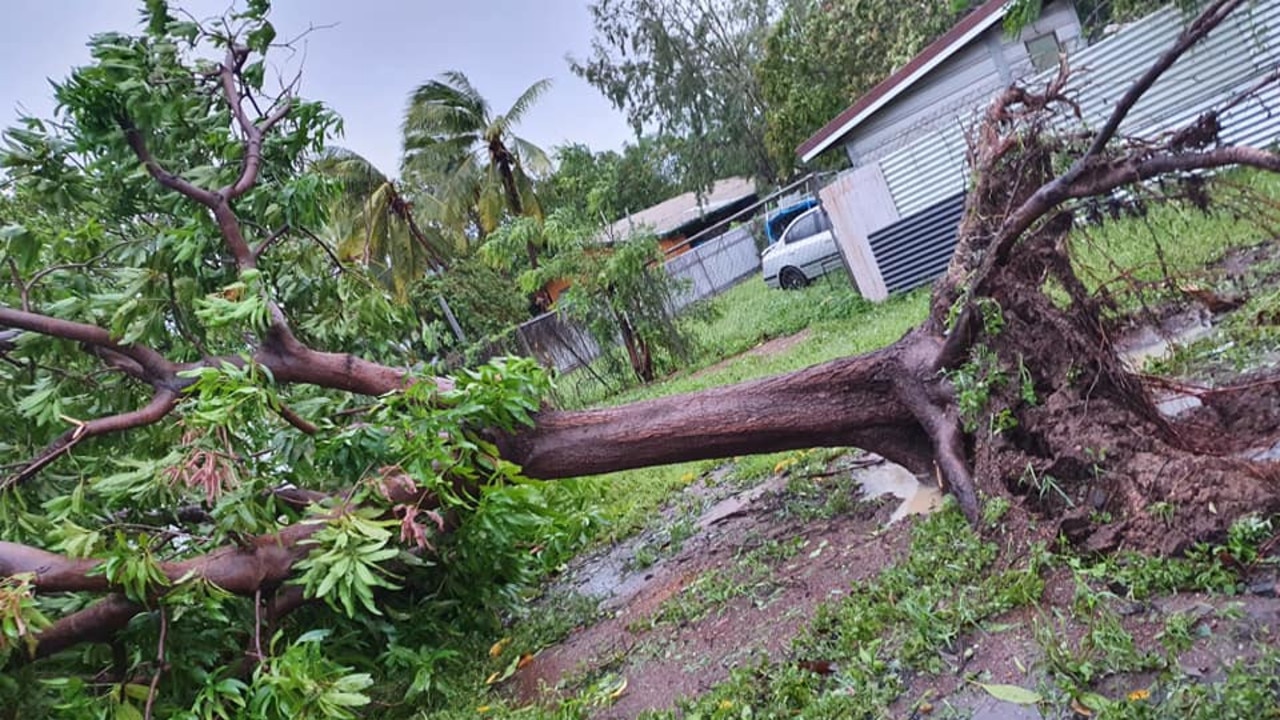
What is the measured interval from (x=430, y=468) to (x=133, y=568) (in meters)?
1.13

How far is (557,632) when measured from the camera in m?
4.05

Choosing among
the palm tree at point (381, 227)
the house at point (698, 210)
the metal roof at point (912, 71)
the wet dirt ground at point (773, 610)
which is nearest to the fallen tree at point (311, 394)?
the wet dirt ground at point (773, 610)

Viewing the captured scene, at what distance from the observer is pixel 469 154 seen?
1884 cm

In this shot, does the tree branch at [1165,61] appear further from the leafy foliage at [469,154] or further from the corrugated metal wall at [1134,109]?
the leafy foliage at [469,154]

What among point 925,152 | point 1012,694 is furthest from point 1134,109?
point 1012,694

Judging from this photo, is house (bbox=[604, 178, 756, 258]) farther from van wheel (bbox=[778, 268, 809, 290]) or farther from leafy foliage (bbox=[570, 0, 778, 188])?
van wheel (bbox=[778, 268, 809, 290])

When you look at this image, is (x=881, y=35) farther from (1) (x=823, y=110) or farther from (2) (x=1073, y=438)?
(2) (x=1073, y=438)

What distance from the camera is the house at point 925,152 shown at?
9.33m

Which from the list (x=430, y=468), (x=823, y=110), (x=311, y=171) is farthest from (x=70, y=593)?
(x=823, y=110)

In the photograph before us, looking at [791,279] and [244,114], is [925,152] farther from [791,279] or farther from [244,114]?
[244,114]

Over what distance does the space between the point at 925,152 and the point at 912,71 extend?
165 cm

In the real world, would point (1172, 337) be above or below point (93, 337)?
below

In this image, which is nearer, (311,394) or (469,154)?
(311,394)

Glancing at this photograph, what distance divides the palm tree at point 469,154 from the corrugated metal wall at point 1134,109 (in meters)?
10.1
